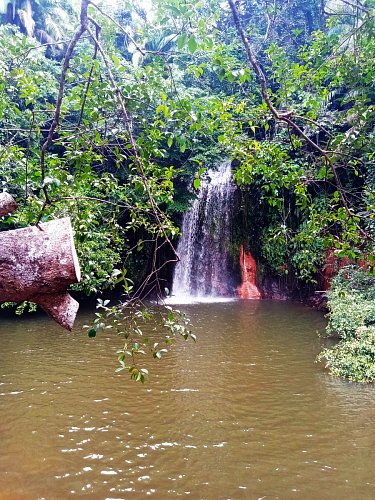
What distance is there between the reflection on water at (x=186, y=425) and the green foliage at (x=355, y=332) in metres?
0.33

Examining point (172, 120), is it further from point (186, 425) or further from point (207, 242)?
point (207, 242)

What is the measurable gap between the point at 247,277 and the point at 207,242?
206 cm

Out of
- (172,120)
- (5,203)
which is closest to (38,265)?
(5,203)

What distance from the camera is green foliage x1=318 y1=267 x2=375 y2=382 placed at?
6590 mm

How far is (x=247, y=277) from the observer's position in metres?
15.8

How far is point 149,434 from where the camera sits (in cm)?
489

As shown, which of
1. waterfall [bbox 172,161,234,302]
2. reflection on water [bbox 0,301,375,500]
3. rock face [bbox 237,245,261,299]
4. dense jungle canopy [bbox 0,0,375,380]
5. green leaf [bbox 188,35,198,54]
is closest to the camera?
green leaf [bbox 188,35,198,54]

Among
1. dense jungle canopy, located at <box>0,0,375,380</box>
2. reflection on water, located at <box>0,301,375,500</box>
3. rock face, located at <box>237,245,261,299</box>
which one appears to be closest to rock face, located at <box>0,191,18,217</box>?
dense jungle canopy, located at <box>0,0,375,380</box>

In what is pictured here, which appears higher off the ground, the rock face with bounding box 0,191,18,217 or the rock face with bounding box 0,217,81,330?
the rock face with bounding box 0,191,18,217

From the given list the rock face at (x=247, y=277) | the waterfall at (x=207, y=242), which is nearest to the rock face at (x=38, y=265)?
the rock face at (x=247, y=277)

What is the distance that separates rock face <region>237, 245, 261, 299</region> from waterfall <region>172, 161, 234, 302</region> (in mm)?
539

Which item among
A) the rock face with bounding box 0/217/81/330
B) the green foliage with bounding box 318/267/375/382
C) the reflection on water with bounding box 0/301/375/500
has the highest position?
the rock face with bounding box 0/217/81/330

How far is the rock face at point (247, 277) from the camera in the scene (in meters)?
15.4

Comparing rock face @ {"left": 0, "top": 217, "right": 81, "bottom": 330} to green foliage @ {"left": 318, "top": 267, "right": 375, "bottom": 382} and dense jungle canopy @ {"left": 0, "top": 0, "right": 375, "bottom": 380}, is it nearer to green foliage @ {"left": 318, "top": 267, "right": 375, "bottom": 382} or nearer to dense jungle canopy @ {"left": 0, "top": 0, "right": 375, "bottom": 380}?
dense jungle canopy @ {"left": 0, "top": 0, "right": 375, "bottom": 380}
